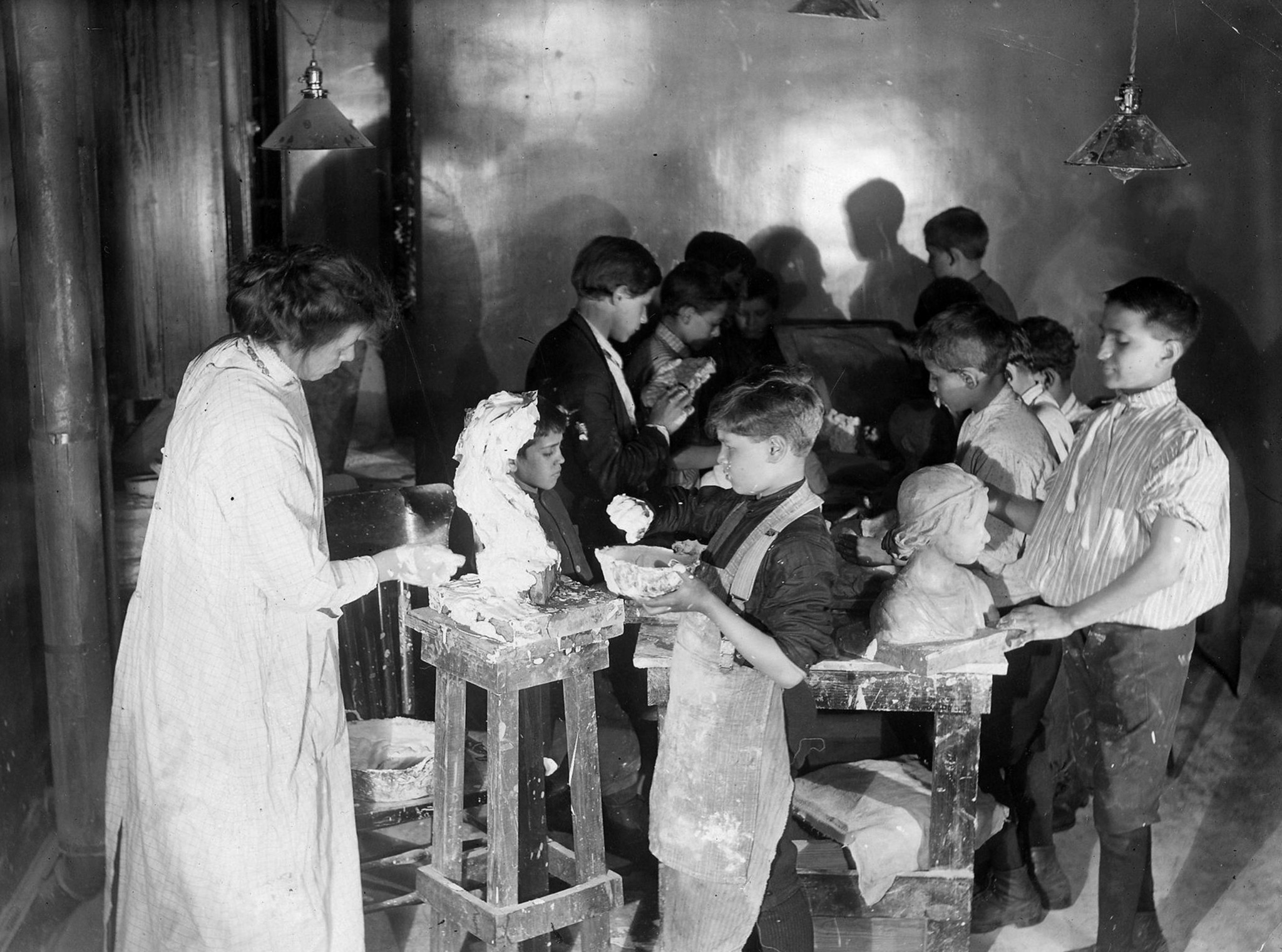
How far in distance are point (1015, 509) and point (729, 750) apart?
1.28 metres

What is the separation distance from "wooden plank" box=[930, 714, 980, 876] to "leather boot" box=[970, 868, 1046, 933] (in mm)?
612

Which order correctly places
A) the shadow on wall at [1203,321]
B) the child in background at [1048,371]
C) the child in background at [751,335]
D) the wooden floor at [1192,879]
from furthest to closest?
the shadow on wall at [1203,321] → the child in background at [751,335] → the child in background at [1048,371] → the wooden floor at [1192,879]

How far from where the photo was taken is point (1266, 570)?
604cm

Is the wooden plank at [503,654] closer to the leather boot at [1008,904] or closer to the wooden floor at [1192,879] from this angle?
the wooden floor at [1192,879]

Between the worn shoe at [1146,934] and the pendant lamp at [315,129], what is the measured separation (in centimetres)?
387

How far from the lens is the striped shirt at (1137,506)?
3.31 meters

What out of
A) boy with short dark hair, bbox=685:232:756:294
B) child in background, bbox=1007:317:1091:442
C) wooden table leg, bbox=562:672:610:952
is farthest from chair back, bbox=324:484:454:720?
child in background, bbox=1007:317:1091:442

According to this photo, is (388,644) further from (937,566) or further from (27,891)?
(937,566)

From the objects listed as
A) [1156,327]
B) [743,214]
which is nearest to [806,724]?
[1156,327]

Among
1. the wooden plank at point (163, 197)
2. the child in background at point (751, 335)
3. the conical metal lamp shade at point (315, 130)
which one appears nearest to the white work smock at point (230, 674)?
the wooden plank at point (163, 197)

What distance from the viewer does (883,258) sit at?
7.14 metres

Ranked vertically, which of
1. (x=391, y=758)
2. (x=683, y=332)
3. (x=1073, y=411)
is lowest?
(x=391, y=758)

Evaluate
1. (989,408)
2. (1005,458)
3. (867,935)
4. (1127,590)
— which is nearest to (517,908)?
(867,935)

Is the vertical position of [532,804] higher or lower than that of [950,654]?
lower
